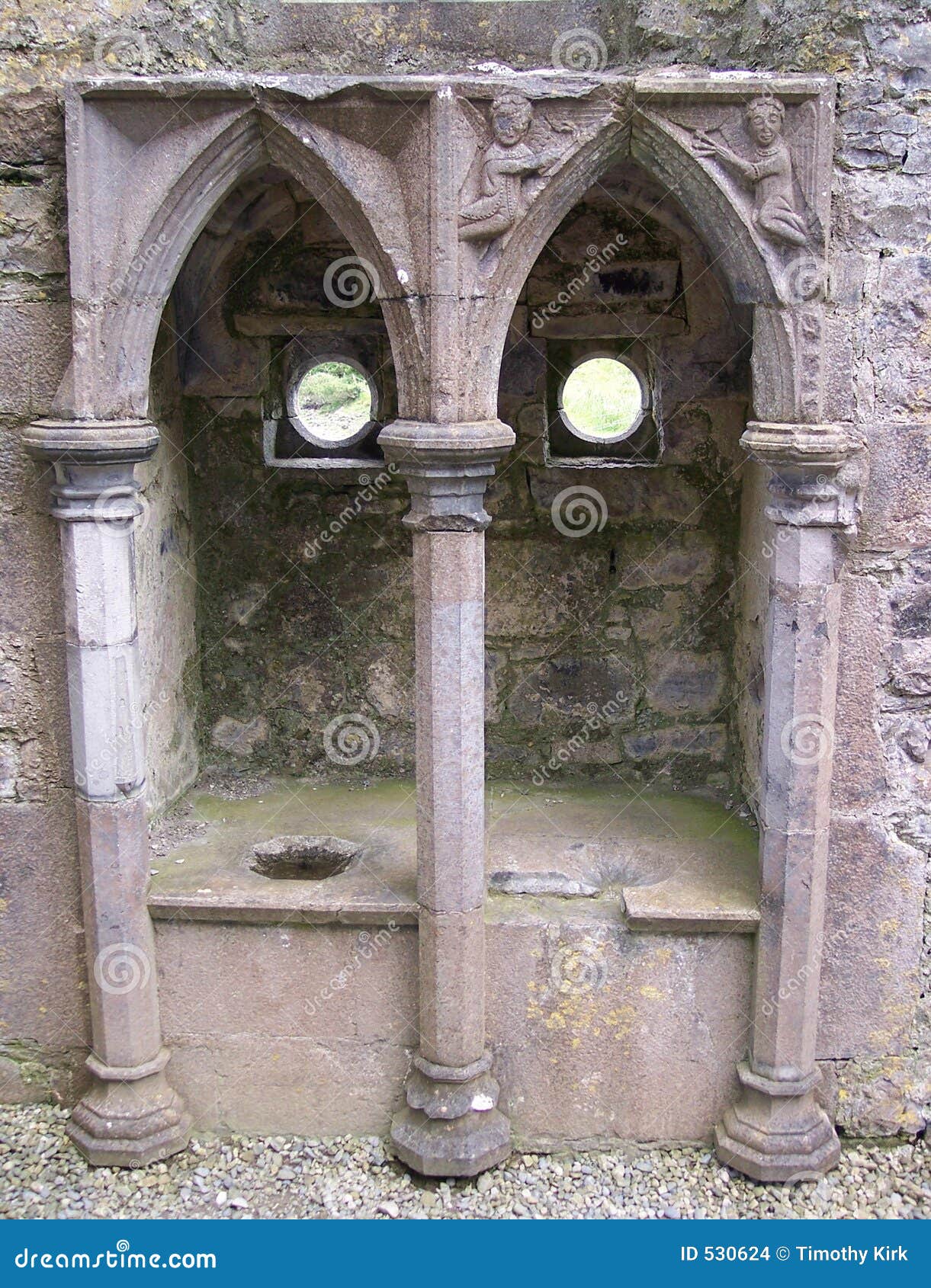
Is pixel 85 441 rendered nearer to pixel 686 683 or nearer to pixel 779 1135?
pixel 686 683

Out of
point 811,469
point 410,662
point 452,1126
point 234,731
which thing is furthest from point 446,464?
point 452,1126

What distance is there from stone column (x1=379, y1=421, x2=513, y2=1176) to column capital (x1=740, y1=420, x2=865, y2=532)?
0.80 metres

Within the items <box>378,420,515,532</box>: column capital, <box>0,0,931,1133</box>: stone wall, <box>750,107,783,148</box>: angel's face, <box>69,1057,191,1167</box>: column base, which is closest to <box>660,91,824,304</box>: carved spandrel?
<box>750,107,783,148</box>: angel's face

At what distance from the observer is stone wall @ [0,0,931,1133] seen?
3.84 metres

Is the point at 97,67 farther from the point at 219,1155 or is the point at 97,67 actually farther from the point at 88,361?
the point at 219,1155

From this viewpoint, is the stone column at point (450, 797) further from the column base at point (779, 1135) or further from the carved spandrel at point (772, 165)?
the carved spandrel at point (772, 165)

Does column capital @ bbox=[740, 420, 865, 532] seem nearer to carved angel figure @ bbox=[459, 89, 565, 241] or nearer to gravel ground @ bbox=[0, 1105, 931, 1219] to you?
carved angel figure @ bbox=[459, 89, 565, 241]

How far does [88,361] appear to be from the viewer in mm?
3918

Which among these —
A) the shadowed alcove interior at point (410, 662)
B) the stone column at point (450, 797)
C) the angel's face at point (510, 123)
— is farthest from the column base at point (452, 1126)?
the angel's face at point (510, 123)

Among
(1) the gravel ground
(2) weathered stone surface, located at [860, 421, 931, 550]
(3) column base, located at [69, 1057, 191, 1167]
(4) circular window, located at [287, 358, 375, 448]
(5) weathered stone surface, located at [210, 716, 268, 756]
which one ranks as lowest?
(1) the gravel ground

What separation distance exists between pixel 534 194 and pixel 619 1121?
3058 millimetres

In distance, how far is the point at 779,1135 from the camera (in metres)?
4.26

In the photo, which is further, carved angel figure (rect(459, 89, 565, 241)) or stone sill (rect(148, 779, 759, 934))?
stone sill (rect(148, 779, 759, 934))

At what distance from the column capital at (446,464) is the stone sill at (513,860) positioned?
4.30 feet
